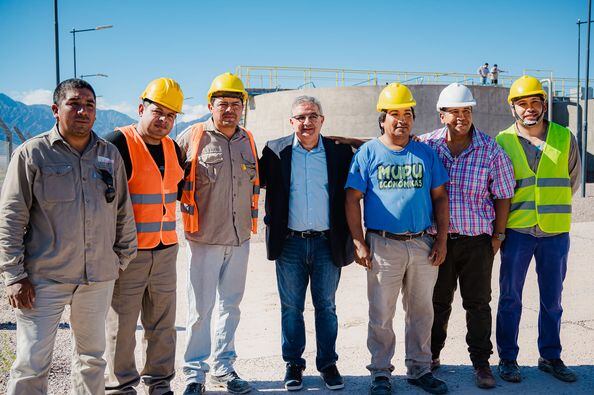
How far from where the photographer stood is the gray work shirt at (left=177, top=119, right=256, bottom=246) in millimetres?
4332

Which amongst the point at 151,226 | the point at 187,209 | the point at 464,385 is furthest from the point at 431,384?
the point at 151,226

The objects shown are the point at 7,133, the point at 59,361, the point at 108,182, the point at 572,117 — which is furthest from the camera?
the point at 572,117

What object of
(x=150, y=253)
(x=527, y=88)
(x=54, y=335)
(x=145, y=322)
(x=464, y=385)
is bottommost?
(x=464, y=385)

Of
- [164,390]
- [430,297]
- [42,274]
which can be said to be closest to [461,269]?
[430,297]

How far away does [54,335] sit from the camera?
333cm

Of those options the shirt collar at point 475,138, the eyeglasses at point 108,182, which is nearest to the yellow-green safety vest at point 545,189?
the shirt collar at point 475,138

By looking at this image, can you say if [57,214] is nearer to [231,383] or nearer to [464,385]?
[231,383]

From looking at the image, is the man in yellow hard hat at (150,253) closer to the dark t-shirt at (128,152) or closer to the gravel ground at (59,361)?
the dark t-shirt at (128,152)

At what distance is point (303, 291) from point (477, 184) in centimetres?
167

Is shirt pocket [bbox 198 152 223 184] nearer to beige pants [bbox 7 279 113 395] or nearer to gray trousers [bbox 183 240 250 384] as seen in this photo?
gray trousers [bbox 183 240 250 384]

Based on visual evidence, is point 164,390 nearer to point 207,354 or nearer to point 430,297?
point 207,354

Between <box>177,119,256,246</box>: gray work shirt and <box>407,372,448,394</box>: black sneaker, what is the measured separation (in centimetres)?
182

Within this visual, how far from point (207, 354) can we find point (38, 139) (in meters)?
2.09

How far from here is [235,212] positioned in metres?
4.39
